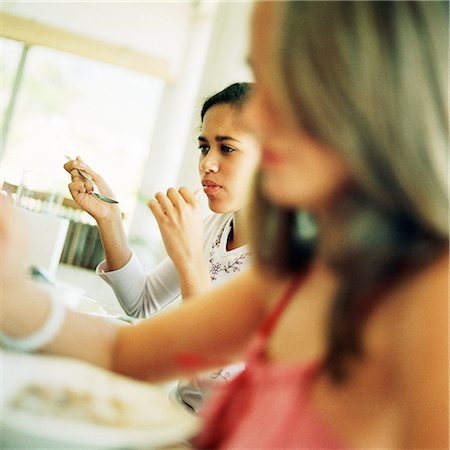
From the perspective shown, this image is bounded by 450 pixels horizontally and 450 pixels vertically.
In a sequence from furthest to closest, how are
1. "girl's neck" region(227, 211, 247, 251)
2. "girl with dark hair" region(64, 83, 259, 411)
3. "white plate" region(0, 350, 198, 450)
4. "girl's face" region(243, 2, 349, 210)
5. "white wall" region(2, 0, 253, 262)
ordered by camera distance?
"white wall" region(2, 0, 253, 262) → "girl's neck" region(227, 211, 247, 251) → "girl with dark hair" region(64, 83, 259, 411) → "girl's face" region(243, 2, 349, 210) → "white plate" region(0, 350, 198, 450)

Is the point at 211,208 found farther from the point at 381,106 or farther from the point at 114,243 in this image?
the point at 381,106

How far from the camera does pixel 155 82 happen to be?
5.21m

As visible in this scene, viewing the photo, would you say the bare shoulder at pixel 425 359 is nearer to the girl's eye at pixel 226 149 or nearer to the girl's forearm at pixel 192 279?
the girl's forearm at pixel 192 279

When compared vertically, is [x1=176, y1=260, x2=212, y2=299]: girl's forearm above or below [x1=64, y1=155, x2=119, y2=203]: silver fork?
below

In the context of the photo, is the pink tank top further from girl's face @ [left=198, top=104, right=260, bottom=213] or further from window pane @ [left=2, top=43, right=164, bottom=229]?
window pane @ [left=2, top=43, right=164, bottom=229]

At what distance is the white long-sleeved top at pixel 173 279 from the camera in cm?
89

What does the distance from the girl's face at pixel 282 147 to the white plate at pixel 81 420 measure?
Result: 0.19m

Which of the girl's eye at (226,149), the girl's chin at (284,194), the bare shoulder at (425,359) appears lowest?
the bare shoulder at (425,359)

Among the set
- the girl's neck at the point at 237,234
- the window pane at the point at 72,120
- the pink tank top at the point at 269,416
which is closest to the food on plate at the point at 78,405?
the pink tank top at the point at 269,416

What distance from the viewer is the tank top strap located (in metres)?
0.50

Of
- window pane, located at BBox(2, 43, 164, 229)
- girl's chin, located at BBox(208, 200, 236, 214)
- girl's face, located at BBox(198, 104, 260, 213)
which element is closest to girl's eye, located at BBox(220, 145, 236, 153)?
girl's face, located at BBox(198, 104, 260, 213)

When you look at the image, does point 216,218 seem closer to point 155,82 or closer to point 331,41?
point 331,41

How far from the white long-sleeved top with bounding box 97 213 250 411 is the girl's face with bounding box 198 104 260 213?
0.06 m

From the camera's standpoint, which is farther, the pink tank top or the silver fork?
the silver fork
